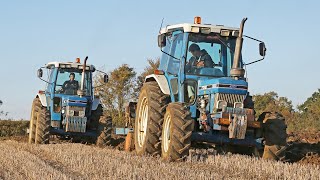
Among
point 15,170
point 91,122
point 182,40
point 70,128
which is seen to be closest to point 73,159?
point 15,170

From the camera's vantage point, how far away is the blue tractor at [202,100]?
30.7 feet

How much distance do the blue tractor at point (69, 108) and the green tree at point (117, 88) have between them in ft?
56.2

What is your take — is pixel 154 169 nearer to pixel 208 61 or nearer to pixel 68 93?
pixel 208 61

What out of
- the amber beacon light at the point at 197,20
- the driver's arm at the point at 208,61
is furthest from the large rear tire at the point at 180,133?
the amber beacon light at the point at 197,20

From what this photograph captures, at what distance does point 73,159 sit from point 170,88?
2315 millimetres

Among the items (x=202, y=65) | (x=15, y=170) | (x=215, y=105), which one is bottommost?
(x=15, y=170)

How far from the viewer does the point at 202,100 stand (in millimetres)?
10109

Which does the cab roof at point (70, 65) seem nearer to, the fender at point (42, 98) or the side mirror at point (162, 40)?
the fender at point (42, 98)

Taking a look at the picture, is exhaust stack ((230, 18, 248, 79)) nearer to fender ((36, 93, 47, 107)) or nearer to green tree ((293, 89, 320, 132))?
fender ((36, 93, 47, 107))

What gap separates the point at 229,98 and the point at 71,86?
28.1 feet

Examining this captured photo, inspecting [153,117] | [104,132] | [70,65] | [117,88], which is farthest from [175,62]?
[117,88]

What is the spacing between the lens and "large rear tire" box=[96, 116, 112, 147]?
15704mm

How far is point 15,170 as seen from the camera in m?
8.34

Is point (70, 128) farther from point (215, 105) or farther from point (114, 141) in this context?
point (215, 105)
